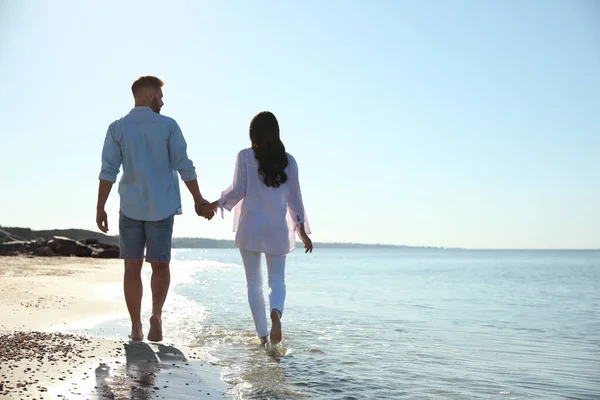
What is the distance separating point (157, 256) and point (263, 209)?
1120 millimetres

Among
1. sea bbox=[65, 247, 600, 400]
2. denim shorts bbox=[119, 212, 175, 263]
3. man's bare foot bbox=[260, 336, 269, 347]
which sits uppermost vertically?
denim shorts bbox=[119, 212, 175, 263]

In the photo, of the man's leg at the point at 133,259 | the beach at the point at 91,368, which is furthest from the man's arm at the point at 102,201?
the beach at the point at 91,368

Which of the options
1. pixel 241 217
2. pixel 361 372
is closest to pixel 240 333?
pixel 241 217

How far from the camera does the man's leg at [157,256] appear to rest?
4.79 meters

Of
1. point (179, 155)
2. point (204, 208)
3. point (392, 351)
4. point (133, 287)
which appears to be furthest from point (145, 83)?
point (392, 351)

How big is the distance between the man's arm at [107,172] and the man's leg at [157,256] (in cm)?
43

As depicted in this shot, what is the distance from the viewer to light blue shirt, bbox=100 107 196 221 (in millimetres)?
4797

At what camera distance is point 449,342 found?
6.70 metres

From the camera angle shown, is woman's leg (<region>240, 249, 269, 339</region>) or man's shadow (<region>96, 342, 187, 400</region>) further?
woman's leg (<region>240, 249, 269, 339</region>)

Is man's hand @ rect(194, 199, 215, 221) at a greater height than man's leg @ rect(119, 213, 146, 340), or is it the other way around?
man's hand @ rect(194, 199, 215, 221)

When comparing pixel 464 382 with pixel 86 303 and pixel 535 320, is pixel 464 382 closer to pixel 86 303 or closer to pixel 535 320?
pixel 86 303

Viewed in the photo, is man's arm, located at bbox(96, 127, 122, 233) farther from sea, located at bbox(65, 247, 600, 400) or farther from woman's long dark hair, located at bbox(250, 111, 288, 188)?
sea, located at bbox(65, 247, 600, 400)

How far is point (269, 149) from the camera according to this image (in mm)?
5379

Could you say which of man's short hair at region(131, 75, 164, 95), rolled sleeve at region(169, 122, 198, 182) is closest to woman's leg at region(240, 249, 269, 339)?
rolled sleeve at region(169, 122, 198, 182)
